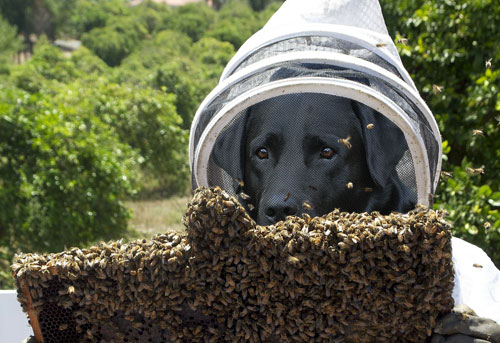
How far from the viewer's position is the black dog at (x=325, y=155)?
2236 mm

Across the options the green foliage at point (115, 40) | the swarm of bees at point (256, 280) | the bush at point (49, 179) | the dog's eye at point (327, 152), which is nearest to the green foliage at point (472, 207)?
the dog's eye at point (327, 152)

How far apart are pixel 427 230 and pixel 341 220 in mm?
224

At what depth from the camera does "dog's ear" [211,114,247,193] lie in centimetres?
249

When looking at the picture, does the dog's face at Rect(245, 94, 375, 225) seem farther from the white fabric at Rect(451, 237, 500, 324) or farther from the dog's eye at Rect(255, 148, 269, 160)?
the white fabric at Rect(451, 237, 500, 324)

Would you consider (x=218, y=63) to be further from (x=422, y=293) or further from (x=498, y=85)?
(x=422, y=293)

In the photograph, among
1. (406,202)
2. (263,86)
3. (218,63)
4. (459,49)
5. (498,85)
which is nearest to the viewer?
(263,86)

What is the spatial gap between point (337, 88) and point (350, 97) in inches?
2.3

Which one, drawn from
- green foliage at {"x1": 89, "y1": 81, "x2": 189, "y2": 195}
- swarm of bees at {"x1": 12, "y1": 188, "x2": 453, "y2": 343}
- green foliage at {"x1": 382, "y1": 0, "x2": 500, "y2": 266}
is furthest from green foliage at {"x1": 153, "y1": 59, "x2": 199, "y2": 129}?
swarm of bees at {"x1": 12, "y1": 188, "x2": 453, "y2": 343}

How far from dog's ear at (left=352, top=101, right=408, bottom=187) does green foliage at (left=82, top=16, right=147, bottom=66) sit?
3465cm

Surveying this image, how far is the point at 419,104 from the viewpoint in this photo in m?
2.18

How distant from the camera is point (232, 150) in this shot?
2.51 meters

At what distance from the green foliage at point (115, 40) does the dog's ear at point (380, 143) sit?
34652 mm

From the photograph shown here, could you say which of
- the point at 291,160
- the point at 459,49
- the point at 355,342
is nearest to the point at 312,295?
the point at 355,342

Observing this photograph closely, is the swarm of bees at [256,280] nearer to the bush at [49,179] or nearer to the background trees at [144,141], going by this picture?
the background trees at [144,141]
